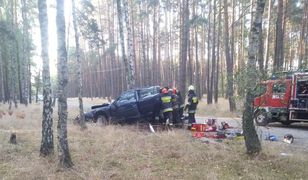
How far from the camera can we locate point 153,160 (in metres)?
8.27

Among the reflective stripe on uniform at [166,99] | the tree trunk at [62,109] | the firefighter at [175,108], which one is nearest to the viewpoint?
the tree trunk at [62,109]

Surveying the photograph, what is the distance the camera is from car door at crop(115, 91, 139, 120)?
48.5 feet

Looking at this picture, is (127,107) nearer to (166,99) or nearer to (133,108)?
(133,108)

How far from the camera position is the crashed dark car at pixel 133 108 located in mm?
14234

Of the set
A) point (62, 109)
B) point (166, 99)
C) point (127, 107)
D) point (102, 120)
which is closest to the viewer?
point (62, 109)

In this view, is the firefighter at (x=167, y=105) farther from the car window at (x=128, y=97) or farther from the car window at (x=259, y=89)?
the car window at (x=259, y=89)

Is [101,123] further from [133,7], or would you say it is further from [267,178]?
[133,7]

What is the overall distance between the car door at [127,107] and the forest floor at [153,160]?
3349mm

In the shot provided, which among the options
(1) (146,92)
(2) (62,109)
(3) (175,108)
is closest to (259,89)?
(2) (62,109)

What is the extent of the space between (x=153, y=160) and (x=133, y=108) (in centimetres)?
664

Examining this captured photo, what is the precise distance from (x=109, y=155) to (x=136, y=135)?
3.06 m

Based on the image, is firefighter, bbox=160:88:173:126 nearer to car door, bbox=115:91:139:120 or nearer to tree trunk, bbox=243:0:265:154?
car door, bbox=115:91:139:120

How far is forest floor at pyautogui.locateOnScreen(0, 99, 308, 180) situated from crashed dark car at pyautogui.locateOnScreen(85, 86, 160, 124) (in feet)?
9.39

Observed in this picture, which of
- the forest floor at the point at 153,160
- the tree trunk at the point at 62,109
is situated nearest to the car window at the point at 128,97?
the forest floor at the point at 153,160
